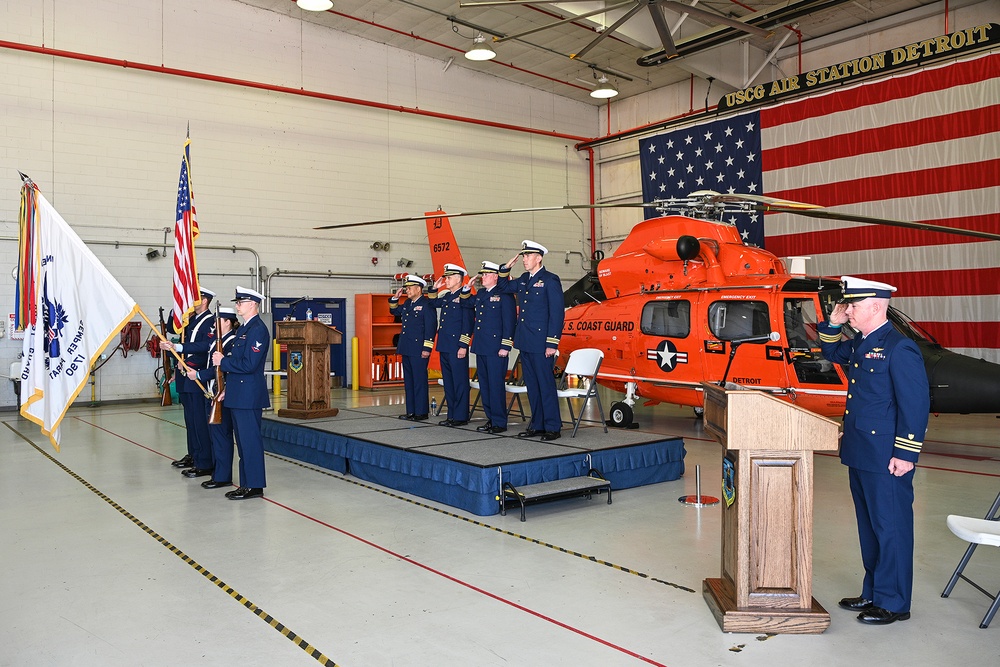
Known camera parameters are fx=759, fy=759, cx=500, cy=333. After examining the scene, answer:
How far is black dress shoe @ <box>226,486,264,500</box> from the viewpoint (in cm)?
550

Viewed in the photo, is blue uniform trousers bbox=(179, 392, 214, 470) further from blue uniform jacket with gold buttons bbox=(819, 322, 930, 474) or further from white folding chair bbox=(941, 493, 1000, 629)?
white folding chair bbox=(941, 493, 1000, 629)

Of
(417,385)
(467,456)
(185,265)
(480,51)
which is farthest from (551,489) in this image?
(480,51)

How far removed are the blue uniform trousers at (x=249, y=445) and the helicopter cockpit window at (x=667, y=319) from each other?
174 inches

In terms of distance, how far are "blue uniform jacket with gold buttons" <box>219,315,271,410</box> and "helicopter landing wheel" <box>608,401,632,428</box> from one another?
4234 millimetres

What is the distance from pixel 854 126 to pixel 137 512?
10.00 metres

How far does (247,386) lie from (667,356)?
14.7 ft

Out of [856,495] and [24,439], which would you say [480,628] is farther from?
[24,439]

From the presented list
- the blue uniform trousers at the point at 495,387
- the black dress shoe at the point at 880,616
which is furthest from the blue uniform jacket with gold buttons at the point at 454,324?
the black dress shoe at the point at 880,616

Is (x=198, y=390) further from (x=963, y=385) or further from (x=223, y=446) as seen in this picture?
(x=963, y=385)

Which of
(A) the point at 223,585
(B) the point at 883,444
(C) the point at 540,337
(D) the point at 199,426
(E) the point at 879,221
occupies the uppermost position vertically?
(E) the point at 879,221

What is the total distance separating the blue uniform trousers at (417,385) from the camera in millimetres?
7906

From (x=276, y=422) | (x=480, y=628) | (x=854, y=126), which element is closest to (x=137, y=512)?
(x=276, y=422)

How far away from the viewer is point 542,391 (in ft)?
20.9

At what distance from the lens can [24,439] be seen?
8.41 m
